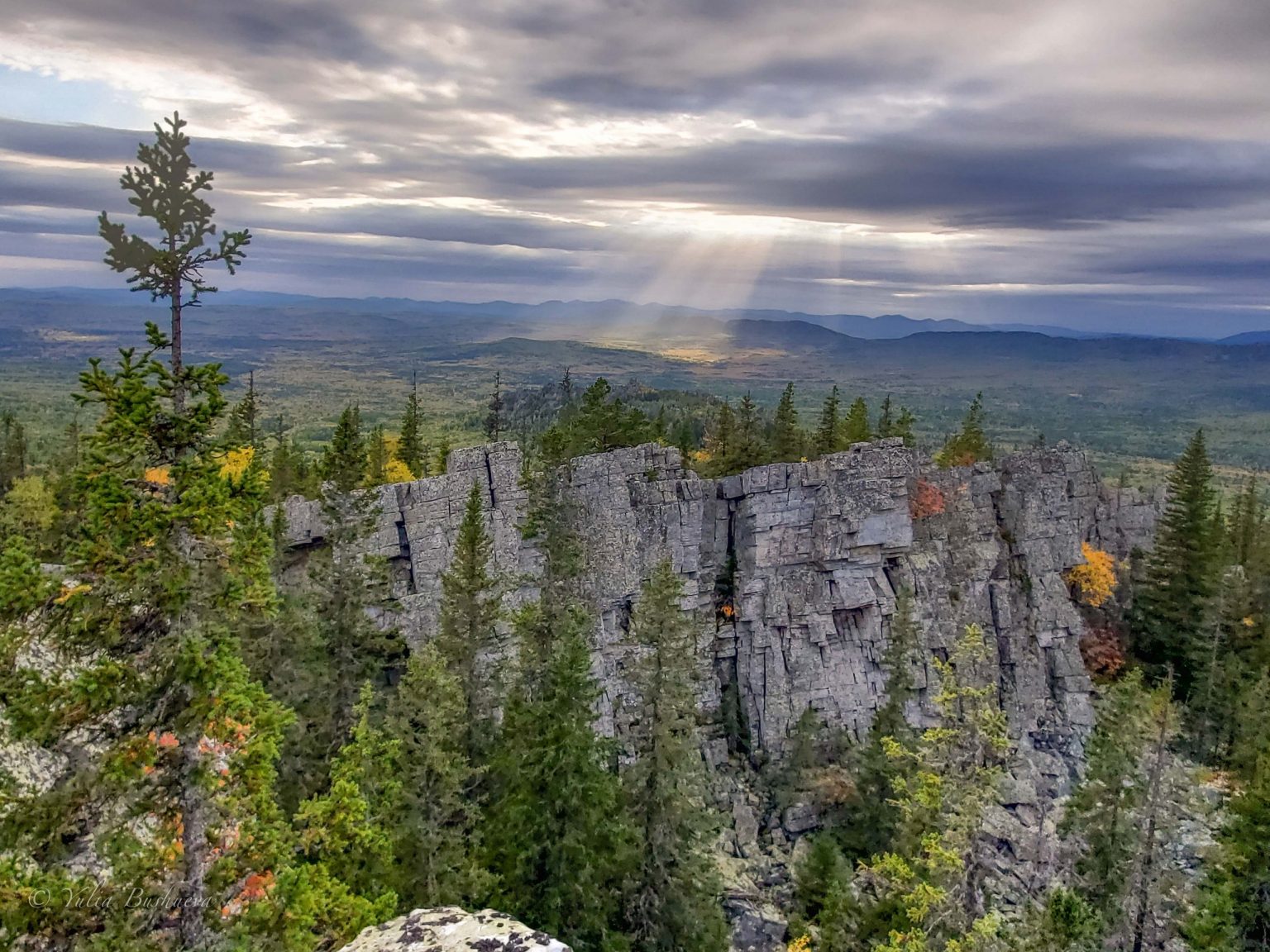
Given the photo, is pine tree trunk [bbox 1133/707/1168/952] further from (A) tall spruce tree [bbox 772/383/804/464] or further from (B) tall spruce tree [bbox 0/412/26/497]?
(B) tall spruce tree [bbox 0/412/26/497]

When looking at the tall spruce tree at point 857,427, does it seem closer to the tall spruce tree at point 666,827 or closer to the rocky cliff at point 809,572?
the rocky cliff at point 809,572

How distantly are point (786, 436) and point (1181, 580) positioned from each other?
29.6 meters

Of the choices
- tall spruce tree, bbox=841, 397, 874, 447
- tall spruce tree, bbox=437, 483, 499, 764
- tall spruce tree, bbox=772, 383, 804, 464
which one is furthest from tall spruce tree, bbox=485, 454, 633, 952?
tall spruce tree, bbox=841, 397, 874, 447

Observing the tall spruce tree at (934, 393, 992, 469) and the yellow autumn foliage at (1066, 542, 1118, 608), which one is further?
the tall spruce tree at (934, 393, 992, 469)

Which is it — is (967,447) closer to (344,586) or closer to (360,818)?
(344,586)

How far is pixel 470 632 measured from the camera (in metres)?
35.6

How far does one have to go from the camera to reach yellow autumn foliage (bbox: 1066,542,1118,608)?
62.6 metres

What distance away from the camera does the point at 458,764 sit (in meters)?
26.9

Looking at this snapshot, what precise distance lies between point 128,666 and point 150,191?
7.34 m

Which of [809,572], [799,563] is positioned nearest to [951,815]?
[809,572]

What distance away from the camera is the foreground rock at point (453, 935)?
12.6 metres

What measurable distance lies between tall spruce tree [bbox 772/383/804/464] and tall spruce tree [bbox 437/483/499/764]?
3461 centimetres

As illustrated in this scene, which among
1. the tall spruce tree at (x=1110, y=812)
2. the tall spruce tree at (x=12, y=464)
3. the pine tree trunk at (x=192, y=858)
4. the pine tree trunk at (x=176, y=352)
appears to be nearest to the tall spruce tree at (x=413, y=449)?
the tall spruce tree at (x=12, y=464)

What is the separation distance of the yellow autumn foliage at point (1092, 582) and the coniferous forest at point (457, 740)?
0.25m
